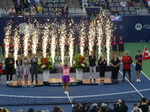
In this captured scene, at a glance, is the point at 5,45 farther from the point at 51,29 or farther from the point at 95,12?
the point at 95,12

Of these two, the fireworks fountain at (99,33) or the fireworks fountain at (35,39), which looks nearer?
the fireworks fountain at (35,39)

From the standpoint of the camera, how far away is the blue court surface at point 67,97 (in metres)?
23.8

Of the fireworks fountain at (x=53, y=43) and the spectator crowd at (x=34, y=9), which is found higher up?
the spectator crowd at (x=34, y=9)

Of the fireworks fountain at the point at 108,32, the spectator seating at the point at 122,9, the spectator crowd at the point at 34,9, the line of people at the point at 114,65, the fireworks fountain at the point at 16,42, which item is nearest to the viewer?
the line of people at the point at 114,65

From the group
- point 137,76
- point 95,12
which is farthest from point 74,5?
point 137,76

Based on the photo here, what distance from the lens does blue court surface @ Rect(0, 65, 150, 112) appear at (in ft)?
78.1

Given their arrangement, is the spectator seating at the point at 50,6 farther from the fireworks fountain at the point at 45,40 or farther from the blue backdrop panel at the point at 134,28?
the blue backdrop panel at the point at 134,28

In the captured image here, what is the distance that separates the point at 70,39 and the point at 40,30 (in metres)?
2.93

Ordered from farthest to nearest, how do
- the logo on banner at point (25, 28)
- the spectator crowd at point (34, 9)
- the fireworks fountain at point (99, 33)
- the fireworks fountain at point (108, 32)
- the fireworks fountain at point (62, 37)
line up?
the spectator crowd at point (34, 9), the logo on banner at point (25, 28), the fireworks fountain at point (99, 33), the fireworks fountain at point (108, 32), the fireworks fountain at point (62, 37)

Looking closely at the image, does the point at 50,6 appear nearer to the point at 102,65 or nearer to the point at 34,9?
the point at 34,9

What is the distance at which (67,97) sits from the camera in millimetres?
25328

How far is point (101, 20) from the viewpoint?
4144 cm

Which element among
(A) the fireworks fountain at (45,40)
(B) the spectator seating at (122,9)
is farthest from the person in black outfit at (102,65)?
(B) the spectator seating at (122,9)

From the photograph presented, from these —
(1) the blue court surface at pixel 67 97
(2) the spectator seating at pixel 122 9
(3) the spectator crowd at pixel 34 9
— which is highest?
(3) the spectator crowd at pixel 34 9
